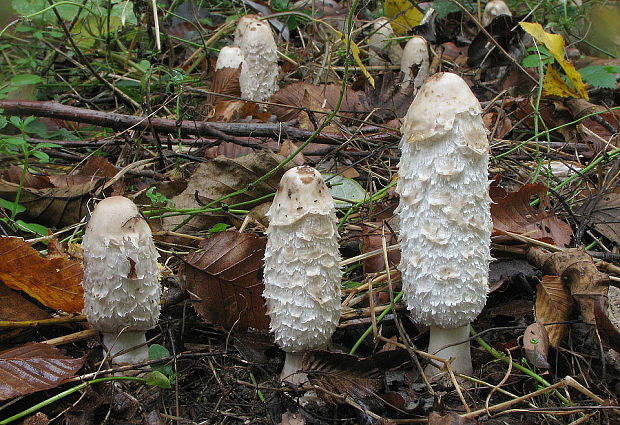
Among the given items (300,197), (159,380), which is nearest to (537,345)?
(300,197)

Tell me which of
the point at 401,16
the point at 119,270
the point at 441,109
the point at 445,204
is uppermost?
the point at 441,109

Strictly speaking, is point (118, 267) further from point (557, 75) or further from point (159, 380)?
point (557, 75)

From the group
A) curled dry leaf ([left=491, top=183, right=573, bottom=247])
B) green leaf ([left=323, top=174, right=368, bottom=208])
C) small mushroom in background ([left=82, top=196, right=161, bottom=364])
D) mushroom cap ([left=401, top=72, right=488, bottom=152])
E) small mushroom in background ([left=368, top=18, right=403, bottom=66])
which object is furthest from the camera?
small mushroom in background ([left=368, top=18, right=403, bottom=66])

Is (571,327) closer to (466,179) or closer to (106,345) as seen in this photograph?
(466,179)

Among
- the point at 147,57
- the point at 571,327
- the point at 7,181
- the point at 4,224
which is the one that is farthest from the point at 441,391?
the point at 147,57

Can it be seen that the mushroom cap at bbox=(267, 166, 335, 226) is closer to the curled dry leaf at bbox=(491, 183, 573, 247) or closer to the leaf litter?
the leaf litter

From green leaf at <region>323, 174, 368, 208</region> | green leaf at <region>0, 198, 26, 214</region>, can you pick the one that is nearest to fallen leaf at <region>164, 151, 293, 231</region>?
green leaf at <region>323, 174, 368, 208</region>

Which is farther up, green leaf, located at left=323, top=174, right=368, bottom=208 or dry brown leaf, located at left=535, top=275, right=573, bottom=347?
dry brown leaf, located at left=535, top=275, right=573, bottom=347
